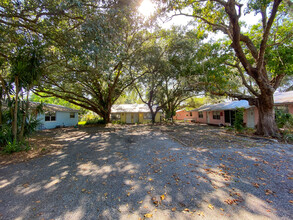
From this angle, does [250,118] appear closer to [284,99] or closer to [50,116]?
[284,99]

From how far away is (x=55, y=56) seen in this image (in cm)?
763

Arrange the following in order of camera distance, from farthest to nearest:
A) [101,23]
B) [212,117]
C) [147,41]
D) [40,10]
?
[212,117] < [147,41] < [40,10] < [101,23]

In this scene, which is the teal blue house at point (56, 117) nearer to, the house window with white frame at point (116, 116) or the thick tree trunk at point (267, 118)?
the house window with white frame at point (116, 116)

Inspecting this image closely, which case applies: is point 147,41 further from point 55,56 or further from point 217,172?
point 217,172

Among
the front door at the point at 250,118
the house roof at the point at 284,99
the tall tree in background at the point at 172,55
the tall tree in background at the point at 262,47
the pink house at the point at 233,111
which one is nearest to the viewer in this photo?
the tall tree in background at the point at 262,47

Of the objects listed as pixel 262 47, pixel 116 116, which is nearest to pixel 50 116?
pixel 116 116

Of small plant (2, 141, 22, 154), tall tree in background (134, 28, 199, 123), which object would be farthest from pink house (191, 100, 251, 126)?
small plant (2, 141, 22, 154)

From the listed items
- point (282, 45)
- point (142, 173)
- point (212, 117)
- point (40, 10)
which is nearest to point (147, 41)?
point (40, 10)

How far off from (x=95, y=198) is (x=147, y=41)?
11446 millimetres

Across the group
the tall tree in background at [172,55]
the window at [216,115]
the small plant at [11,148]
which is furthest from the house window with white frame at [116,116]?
the small plant at [11,148]

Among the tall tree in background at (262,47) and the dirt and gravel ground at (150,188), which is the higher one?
the tall tree in background at (262,47)

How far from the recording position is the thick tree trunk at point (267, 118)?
7.90m

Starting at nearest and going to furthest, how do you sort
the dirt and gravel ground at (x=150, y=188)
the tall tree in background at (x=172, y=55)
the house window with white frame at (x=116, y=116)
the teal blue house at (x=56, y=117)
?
the dirt and gravel ground at (x=150, y=188)
the tall tree in background at (x=172, y=55)
the teal blue house at (x=56, y=117)
the house window with white frame at (x=116, y=116)

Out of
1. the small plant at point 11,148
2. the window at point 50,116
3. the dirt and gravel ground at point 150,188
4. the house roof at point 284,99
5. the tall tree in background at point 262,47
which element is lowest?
the dirt and gravel ground at point 150,188
